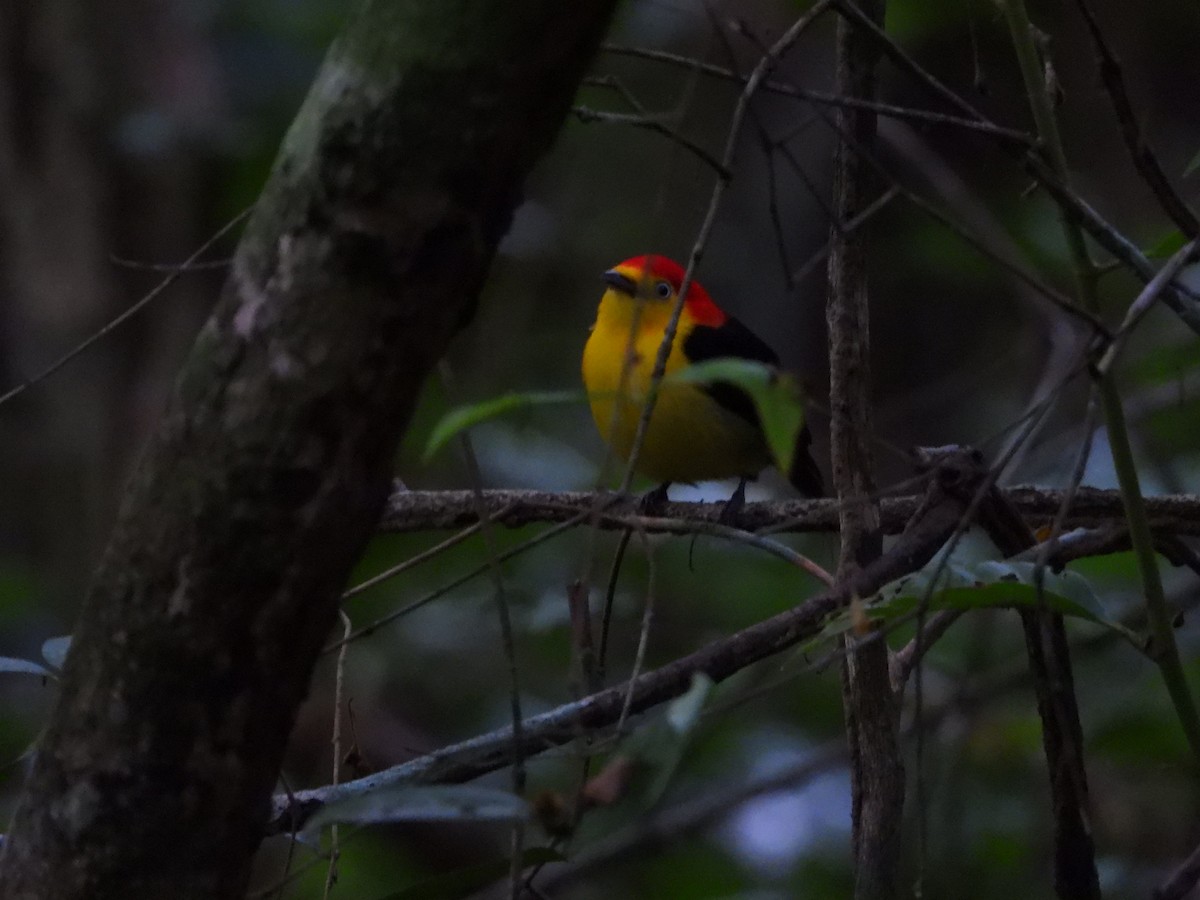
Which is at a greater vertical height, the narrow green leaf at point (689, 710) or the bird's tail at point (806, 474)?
the bird's tail at point (806, 474)

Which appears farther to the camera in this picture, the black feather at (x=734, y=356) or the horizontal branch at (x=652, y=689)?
the black feather at (x=734, y=356)

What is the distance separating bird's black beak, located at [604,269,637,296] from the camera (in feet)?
14.6

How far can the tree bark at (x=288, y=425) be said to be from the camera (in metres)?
1.25

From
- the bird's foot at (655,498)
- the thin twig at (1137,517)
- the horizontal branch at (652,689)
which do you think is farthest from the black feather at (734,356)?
the thin twig at (1137,517)

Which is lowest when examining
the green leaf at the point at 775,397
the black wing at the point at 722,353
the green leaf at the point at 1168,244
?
the green leaf at the point at 775,397

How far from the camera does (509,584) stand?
12.1ft

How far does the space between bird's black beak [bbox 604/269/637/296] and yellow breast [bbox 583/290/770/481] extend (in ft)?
0.15

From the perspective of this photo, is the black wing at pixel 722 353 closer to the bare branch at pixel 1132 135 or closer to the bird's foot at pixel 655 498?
the bird's foot at pixel 655 498

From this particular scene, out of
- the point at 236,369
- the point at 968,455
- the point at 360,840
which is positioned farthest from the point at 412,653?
the point at 236,369

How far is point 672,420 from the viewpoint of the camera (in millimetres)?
4402

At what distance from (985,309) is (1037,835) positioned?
334 centimetres

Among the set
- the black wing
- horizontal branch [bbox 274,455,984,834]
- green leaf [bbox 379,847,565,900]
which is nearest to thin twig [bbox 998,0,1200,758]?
horizontal branch [bbox 274,455,984,834]

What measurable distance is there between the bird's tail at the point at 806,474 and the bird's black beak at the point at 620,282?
2.28 ft

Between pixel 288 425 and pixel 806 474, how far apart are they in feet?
11.7
